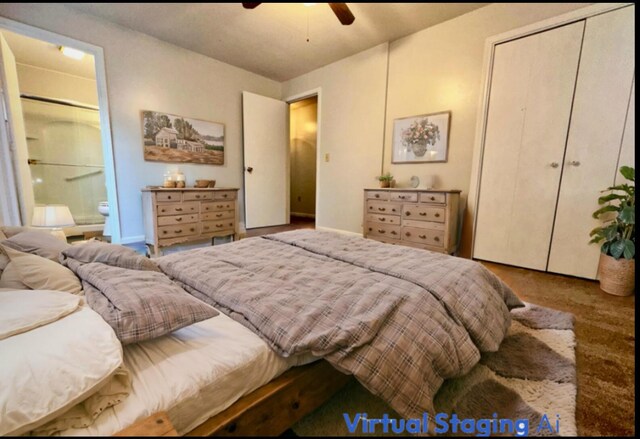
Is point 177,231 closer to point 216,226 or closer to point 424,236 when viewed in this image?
point 216,226

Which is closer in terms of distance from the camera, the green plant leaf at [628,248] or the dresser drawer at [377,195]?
the green plant leaf at [628,248]

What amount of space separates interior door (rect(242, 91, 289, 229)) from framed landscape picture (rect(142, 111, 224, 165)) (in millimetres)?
443

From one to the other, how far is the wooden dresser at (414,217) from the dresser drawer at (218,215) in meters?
1.75

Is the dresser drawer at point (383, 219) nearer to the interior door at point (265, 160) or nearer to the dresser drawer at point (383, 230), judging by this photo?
the dresser drawer at point (383, 230)

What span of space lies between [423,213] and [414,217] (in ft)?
0.35

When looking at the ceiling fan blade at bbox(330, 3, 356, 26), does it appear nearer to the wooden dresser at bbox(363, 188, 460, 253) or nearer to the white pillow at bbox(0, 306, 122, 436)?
the wooden dresser at bbox(363, 188, 460, 253)

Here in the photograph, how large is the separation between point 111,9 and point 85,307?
3.27 m

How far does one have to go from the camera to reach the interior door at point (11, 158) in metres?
2.31

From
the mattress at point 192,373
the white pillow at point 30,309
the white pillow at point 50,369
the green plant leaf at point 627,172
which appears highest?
the green plant leaf at point 627,172

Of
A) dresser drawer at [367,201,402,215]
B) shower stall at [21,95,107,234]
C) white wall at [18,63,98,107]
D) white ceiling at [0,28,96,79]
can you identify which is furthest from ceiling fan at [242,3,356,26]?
shower stall at [21,95,107,234]

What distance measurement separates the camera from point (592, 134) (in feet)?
7.00

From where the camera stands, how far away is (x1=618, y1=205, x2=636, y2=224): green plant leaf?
5.92 feet

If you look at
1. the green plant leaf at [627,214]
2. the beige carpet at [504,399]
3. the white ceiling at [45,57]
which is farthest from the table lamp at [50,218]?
the green plant leaf at [627,214]

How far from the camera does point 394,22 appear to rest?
281 cm
